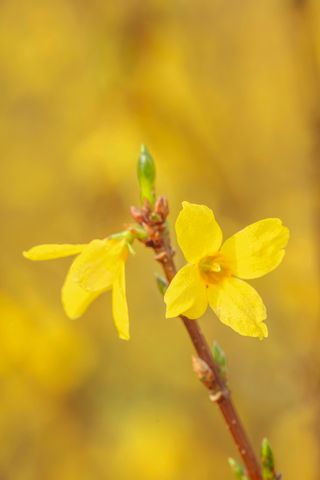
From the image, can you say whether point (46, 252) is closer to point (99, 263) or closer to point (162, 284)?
point (99, 263)

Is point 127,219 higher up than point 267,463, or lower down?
higher up

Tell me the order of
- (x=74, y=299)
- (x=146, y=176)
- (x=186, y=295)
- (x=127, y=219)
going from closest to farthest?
(x=186, y=295)
(x=146, y=176)
(x=74, y=299)
(x=127, y=219)

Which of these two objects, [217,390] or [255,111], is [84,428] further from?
[217,390]

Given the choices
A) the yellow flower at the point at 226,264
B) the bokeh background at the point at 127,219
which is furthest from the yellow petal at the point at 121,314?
the bokeh background at the point at 127,219

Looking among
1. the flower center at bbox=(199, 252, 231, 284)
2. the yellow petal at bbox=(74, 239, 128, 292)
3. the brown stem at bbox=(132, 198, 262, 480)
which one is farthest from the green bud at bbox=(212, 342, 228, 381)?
the yellow petal at bbox=(74, 239, 128, 292)

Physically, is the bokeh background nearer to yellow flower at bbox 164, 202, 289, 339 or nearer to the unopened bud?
yellow flower at bbox 164, 202, 289, 339

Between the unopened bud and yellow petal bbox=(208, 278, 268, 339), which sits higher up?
yellow petal bbox=(208, 278, 268, 339)

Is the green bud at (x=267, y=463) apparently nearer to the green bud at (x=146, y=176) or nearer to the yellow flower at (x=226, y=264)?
the yellow flower at (x=226, y=264)

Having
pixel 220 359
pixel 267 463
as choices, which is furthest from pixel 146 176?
pixel 267 463
